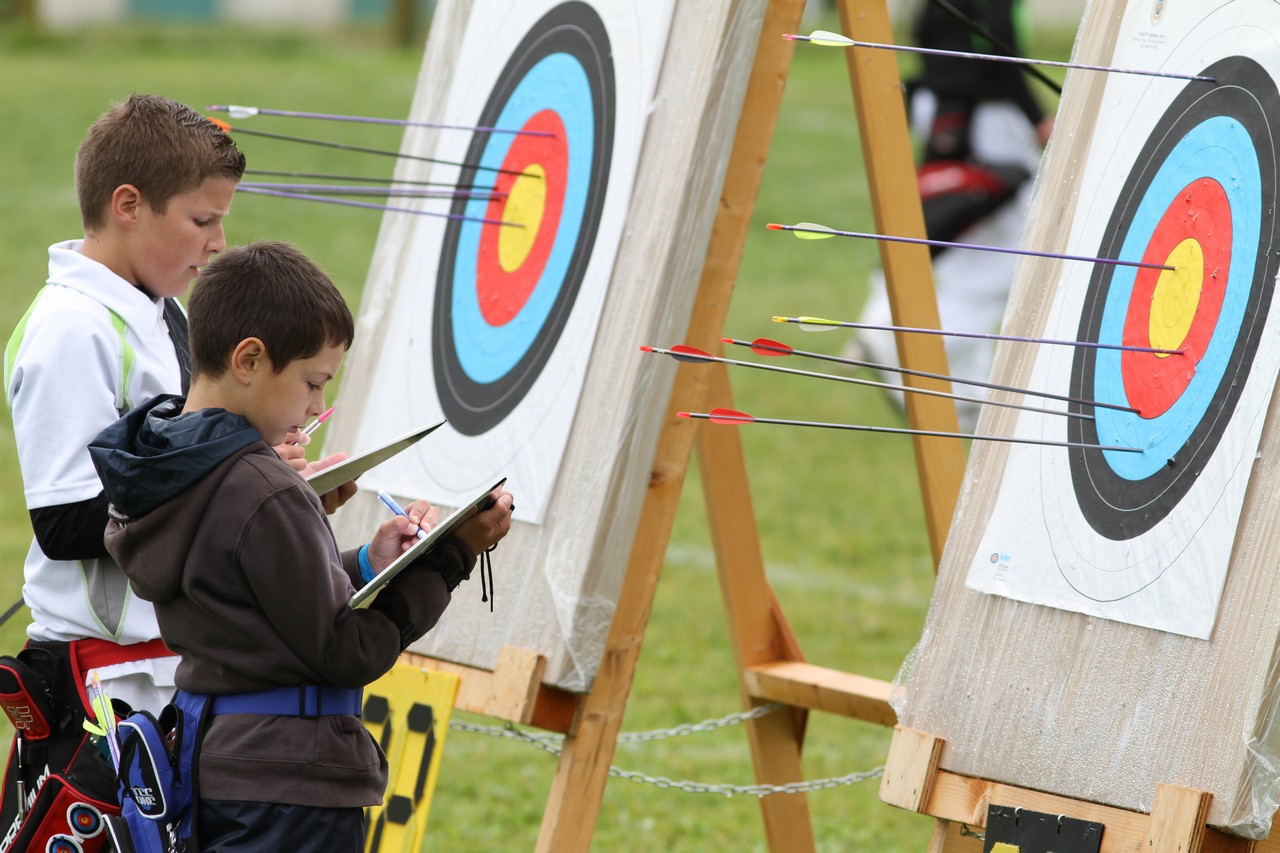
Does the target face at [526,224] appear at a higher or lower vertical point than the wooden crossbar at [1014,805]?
higher

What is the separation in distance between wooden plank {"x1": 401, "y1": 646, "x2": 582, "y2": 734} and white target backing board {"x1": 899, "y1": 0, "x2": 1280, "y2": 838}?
1.85 ft

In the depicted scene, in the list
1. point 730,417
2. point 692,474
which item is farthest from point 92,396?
point 692,474

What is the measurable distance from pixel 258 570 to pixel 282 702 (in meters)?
0.16

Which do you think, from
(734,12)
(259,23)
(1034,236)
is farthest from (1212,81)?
(259,23)

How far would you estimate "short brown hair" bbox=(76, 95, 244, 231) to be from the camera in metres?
2.04

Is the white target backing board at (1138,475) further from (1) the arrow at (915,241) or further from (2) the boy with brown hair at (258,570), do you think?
(2) the boy with brown hair at (258,570)

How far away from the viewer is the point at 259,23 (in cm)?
1683

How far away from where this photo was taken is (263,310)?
1.78 meters

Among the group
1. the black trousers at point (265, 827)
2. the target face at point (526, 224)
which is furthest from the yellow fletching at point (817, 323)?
the target face at point (526, 224)

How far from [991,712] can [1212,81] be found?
31.4 inches

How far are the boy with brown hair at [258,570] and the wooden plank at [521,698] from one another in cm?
62

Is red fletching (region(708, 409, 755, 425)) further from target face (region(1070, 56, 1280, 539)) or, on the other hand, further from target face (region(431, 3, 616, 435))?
target face (region(431, 3, 616, 435))

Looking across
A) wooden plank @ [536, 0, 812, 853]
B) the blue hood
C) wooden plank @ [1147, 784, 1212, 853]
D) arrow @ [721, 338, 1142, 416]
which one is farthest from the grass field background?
wooden plank @ [1147, 784, 1212, 853]

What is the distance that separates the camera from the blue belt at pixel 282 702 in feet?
5.84
